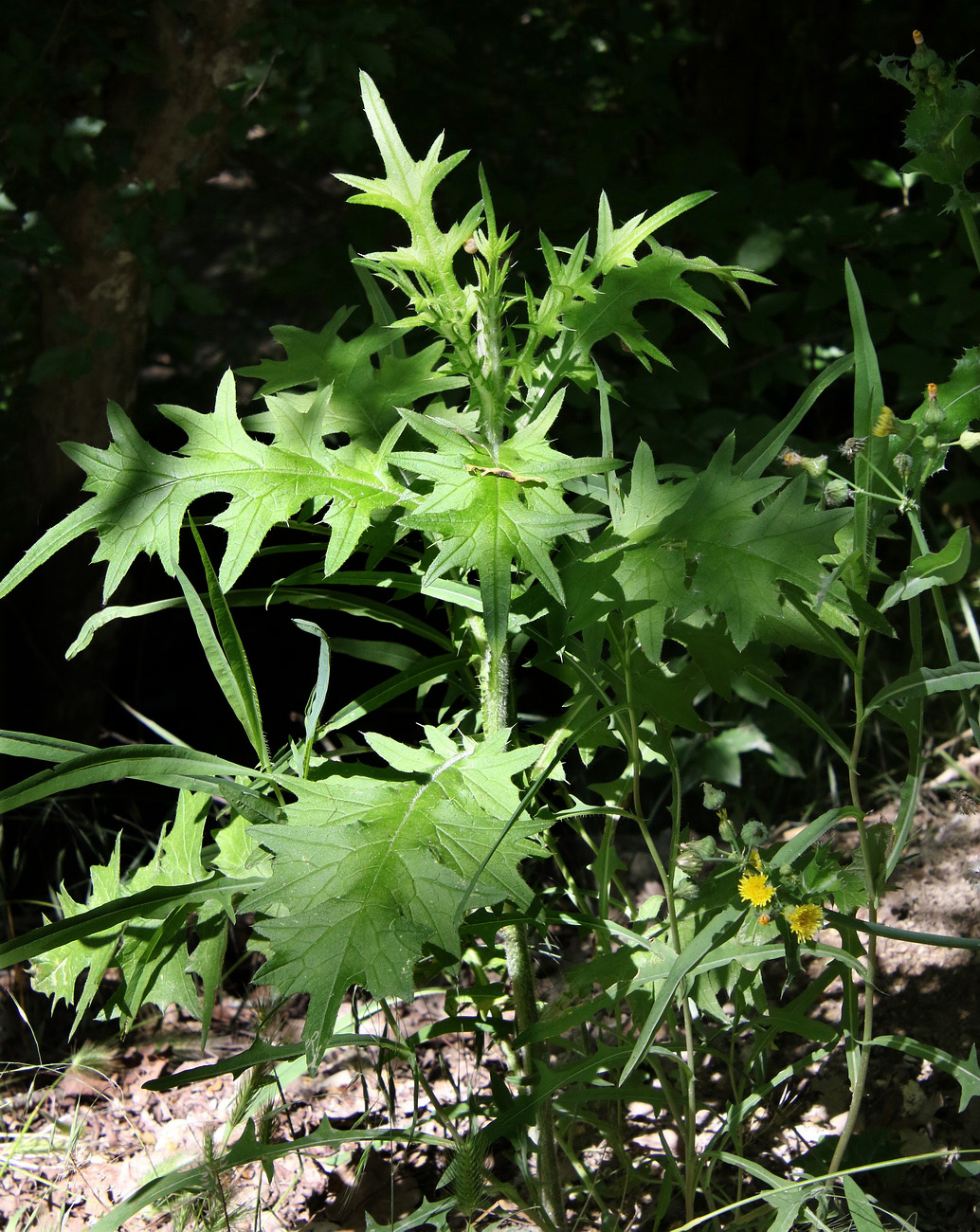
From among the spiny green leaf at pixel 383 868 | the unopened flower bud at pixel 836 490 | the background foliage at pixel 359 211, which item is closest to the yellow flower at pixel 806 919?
the spiny green leaf at pixel 383 868

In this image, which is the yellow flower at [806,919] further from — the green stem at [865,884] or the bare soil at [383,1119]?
the bare soil at [383,1119]

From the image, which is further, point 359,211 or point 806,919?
point 359,211

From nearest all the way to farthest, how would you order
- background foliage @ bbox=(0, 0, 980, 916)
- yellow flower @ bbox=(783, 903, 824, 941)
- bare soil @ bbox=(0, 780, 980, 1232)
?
yellow flower @ bbox=(783, 903, 824, 941)
bare soil @ bbox=(0, 780, 980, 1232)
background foliage @ bbox=(0, 0, 980, 916)

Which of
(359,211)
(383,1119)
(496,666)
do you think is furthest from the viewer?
(359,211)

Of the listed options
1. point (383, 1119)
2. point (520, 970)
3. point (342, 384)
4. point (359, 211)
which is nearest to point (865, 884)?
point (520, 970)

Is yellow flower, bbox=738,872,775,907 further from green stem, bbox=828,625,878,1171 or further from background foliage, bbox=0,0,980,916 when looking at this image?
background foliage, bbox=0,0,980,916

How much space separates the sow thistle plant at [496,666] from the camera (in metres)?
1.05

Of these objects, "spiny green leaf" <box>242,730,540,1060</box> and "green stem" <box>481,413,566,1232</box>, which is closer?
"spiny green leaf" <box>242,730,540,1060</box>

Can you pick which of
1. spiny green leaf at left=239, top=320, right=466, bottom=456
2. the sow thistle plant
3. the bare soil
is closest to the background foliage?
the bare soil

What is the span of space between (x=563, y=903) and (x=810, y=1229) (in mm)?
1103

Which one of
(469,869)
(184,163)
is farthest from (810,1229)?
(184,163)

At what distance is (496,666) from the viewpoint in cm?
Answer: 117

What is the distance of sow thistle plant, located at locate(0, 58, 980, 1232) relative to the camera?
105cm

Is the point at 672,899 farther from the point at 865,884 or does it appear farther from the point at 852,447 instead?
the point at 852,447
